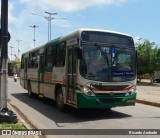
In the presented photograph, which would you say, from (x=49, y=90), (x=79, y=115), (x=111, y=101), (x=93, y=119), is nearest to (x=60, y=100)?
(x=79, y=115)

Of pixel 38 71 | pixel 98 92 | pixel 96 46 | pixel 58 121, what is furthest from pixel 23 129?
pixel 38 71

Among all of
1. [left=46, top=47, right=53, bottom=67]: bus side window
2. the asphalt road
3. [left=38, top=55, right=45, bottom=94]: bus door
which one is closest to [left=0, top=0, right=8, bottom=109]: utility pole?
the asphalt road

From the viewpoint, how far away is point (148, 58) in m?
55.6

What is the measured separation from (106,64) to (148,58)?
43563mm

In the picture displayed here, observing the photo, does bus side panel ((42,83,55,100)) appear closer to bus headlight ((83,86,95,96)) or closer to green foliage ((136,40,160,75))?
bus headlight ((83,86,95,96))

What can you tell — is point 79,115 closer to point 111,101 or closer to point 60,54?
point 111,101

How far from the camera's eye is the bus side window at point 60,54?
48.2 feet

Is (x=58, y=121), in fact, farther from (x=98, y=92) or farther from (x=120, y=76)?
(x=120, y=76)

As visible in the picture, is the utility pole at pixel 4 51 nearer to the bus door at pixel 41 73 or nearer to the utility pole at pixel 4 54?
the utility pole at pixel 4 54

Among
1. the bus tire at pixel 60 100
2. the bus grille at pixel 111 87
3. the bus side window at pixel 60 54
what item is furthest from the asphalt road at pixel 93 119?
the bus side window at pixel 60 54

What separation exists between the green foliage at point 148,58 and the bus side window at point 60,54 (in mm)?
40401

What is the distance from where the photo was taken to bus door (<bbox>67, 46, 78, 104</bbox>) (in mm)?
13291

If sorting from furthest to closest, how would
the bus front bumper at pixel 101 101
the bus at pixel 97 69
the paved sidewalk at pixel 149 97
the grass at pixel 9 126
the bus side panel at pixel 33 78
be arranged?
the bus side panel at pixel 33 78 < the paved sidewalk at pixel 149 97 < the bus at pixel 97 69 < the bus front bumper at pixel 101 101 < the grass at pixel 9 126

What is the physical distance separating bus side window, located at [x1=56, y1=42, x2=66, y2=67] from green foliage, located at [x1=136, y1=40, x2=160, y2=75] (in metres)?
40.4
